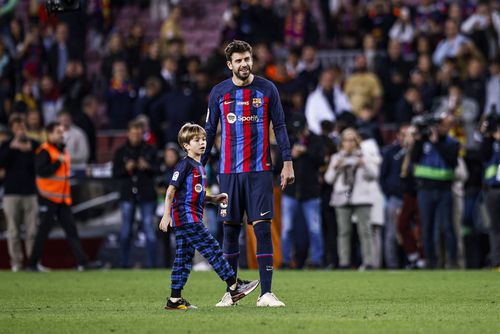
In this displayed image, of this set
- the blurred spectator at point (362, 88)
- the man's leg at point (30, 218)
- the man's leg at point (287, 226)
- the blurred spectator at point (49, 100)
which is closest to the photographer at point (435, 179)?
the man's leg at point (287, 226)

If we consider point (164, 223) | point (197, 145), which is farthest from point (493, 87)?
point (164, 223)

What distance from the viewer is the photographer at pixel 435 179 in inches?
736

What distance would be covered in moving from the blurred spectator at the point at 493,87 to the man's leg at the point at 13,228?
8.62 m

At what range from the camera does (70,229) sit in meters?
18.6

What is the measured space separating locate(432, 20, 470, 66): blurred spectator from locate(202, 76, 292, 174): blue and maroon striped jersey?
1227 centimetres

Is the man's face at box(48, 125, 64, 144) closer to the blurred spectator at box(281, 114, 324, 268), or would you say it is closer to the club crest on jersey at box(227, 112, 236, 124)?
the blurred spectator at box(281, 114, 324, 268)

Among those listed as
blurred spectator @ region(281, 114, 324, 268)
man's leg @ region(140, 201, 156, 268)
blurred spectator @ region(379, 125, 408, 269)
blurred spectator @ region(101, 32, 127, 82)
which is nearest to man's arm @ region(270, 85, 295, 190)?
blurred spectator @ region(281, 114, 324, 268)

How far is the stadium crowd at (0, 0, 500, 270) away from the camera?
1898 cm

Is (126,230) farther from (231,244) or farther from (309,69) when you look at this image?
(231,244)

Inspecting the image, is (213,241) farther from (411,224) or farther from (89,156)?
(89,156)

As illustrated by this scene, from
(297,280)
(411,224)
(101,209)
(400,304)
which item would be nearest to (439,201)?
(411,224)

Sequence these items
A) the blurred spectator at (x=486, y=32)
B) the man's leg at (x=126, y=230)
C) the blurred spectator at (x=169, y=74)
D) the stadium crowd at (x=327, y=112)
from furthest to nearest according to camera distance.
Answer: the blurred spectator at (x=169, y=74), the blurred spectator at (x=486, y=32), the man's leg at (x=126, y=230), the stadium crowd at (x=327, y=112)

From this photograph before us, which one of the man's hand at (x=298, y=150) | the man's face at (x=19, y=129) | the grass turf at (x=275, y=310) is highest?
the man's face at (x=19, y=129)

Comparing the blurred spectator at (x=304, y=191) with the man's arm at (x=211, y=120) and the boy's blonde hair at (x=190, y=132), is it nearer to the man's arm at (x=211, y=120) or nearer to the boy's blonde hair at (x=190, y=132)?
the man's arm at (x=211, y=120)
